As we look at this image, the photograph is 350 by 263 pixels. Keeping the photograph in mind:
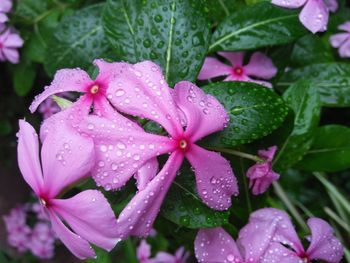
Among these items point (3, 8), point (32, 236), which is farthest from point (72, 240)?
point (32, 236)

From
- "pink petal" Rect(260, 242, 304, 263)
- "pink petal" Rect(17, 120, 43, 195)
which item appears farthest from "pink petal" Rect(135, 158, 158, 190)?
"pink petal" Rect(260, 242, 304, 263)

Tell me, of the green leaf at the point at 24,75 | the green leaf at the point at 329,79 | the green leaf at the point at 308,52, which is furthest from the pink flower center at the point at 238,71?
the green leaf at the point at 24,75

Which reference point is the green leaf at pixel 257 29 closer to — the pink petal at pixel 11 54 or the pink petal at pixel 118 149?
the pink petal at pixel 118 149

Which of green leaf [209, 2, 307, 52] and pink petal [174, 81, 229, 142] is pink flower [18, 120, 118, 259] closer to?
pink petal [174, 81, 229, 142]

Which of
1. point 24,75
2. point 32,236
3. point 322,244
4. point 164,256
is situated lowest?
point 32,236

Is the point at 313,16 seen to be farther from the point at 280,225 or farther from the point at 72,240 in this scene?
the point at 72,240
